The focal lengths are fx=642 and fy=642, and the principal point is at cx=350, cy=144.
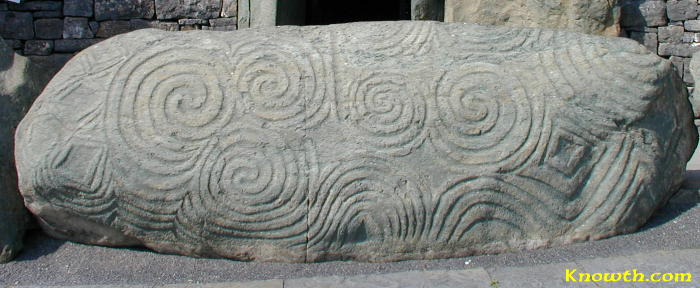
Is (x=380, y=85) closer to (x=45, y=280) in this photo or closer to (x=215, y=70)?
(x=215, y=70)

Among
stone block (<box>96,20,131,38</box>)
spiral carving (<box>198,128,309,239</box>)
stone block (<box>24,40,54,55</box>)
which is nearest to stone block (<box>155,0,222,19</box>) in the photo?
stone block (<box>96,20,131,38</box>)

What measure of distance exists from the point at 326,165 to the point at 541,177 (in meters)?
0.90

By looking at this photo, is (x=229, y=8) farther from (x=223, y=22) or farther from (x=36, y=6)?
(x=36, y=6)

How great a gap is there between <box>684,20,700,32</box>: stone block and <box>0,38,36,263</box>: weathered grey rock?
5.58 meters

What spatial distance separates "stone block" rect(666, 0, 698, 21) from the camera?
6007 millimetres

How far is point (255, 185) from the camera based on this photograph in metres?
2.61

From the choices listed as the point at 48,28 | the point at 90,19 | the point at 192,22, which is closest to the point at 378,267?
the point at 192,22

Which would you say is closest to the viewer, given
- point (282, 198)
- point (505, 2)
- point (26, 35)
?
point (282, 198)

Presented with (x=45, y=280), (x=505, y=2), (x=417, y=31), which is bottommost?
(x=45, y=280)

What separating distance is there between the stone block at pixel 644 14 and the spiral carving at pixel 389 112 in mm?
Result: 4113

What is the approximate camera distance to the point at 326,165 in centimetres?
262

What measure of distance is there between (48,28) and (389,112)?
4.87 metres

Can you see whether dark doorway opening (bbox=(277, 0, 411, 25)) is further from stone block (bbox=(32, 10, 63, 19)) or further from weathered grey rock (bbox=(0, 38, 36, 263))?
weathered grey rock (bbox=(0, 38, 36, 263))

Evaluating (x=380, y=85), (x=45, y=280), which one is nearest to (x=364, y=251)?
(x=380, y=85)
